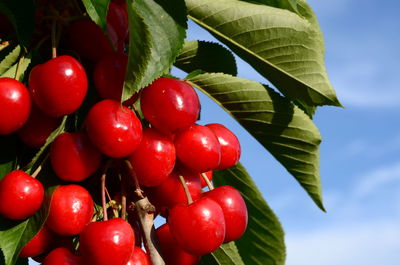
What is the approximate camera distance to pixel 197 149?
58.9 inches

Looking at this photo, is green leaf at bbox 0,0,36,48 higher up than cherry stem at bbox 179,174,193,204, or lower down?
higher up

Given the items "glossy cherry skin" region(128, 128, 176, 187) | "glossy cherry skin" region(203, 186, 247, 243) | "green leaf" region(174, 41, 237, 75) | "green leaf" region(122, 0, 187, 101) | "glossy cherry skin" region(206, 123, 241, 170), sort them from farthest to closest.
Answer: "green leaf" region(174, 41, 237, 75) < "glossy cherry skin" region(206, 123, 241, 170) < "glossy cherry skin" region(203, 186, 247, 243) < "glossy cherry skin" region(128, 128, 176, 187) < "green leaf" region(122, 0, 187, 101)

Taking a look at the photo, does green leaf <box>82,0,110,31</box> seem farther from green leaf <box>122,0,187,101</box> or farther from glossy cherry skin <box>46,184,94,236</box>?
glossy cherry skin <box>46,184,94,236</box>

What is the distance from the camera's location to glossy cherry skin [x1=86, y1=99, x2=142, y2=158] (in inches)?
54.4

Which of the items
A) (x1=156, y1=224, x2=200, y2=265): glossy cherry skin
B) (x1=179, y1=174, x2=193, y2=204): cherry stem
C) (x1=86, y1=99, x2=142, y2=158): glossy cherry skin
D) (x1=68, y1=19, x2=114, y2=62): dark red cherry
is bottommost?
(x1=156, y1=224, x2=200, y2=265): glossy cherry skin

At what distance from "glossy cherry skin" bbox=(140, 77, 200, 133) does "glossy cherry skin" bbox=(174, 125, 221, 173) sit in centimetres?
3

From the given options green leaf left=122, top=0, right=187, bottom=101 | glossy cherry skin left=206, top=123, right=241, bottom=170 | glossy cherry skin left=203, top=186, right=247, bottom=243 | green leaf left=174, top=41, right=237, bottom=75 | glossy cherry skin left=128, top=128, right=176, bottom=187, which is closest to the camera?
green leaf left=122, top=0, right=187, bottom=101

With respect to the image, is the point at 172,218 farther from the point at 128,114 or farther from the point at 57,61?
the point at 57,61

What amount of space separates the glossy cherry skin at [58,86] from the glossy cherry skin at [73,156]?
6 cm

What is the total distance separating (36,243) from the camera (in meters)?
1.46

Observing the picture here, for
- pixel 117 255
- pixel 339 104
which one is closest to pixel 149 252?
pixel 117 255

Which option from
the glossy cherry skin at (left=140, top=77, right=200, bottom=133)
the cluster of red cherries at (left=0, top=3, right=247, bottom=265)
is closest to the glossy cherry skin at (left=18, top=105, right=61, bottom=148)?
the cluster of red cherries at (left=0, top=3, right=247, bottom=265)

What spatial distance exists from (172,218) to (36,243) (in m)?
0.31

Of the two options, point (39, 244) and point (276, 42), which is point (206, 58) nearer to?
point (276, 42)
